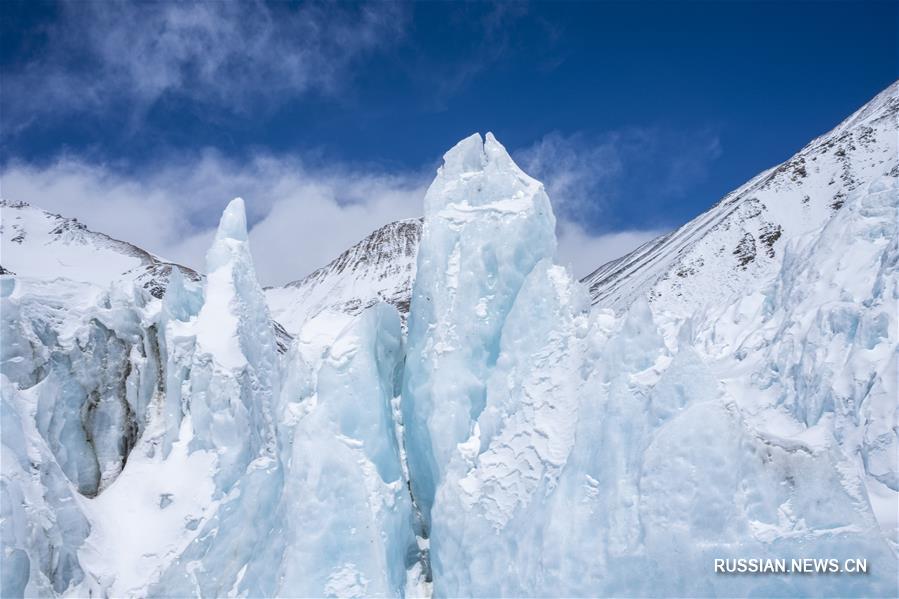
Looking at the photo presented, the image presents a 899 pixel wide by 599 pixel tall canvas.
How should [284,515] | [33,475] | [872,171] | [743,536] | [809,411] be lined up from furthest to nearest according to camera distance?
[872,171] → [809,411] → [284,515] → [33,475] → [743,536]

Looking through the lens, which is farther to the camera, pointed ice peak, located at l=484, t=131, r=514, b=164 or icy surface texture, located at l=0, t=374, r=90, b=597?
pointed ice peak, located at l=484, t=131, r=514, b=164

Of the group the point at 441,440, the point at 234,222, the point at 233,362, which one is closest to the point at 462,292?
the point at 441,440

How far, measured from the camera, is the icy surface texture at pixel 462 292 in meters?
13.6

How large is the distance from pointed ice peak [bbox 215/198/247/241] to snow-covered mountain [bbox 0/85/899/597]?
70 millimetres

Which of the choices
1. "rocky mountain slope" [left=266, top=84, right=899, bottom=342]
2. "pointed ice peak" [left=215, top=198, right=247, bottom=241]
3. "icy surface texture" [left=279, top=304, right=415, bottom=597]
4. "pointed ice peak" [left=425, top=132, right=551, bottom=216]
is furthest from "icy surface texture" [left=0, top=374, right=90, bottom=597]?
"rocky mountain slope" [left=266, top=84, right=899, bottom=342]

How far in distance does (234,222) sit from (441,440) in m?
7.92

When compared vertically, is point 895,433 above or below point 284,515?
above

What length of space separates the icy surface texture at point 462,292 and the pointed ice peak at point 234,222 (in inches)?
194

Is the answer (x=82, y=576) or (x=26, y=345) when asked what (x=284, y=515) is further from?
(x=26, y=345)

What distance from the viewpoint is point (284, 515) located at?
13.0 metres

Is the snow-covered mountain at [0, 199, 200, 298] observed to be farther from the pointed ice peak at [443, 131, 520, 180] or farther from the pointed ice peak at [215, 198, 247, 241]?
the pointed ice peak at [443, 131, 520, 180]

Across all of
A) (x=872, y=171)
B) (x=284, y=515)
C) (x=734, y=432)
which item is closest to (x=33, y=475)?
(x=284, y=515)

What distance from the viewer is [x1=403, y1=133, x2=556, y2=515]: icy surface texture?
13.6 meters

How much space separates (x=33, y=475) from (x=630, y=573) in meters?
10.5
